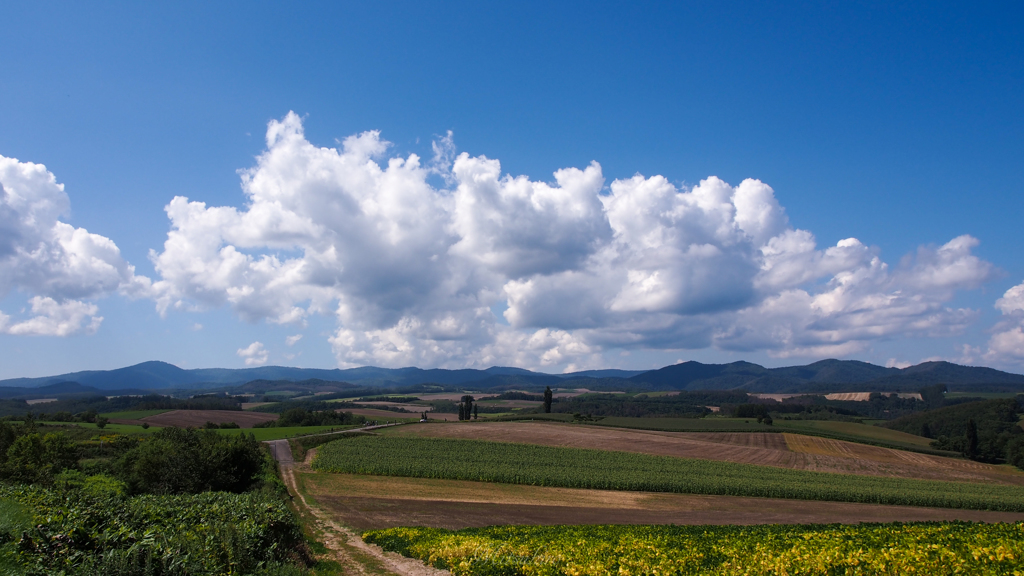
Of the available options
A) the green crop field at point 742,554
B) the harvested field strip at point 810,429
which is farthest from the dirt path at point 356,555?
the harvested field strip at point 810,429

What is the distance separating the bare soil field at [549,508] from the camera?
37000mm

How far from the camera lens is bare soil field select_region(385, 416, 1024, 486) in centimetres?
7312

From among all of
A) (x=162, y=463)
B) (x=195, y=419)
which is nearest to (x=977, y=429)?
(x=162, y=463)

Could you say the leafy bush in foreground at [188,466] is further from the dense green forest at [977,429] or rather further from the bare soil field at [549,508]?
the dense green forest at [977,429]

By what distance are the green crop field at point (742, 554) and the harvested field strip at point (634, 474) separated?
34702mm

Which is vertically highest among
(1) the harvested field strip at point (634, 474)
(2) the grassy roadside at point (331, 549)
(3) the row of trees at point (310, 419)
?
(2) the grassy roadside at point (331, 549)

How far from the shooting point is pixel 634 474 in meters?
58.3

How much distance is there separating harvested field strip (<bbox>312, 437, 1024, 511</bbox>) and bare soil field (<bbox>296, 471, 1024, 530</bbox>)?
2.37 m

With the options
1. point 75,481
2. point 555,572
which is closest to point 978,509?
point 555,572

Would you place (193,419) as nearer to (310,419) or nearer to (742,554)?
(310,419)

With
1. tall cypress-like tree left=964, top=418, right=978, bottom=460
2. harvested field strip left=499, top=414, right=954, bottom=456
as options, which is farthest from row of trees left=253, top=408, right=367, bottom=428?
tall cypress-like tree left=964, top=418, right=978, bottom=460

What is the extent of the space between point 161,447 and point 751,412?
490ft

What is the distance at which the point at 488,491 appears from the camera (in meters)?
50.2

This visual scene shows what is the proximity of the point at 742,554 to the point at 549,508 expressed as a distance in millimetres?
28187
